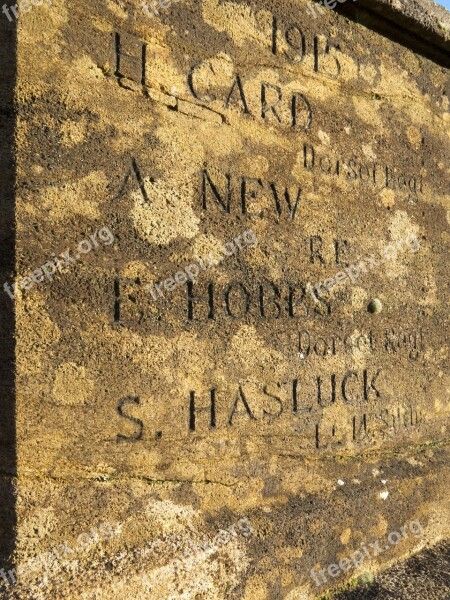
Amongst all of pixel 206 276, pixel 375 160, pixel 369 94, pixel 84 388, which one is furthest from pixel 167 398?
pixel 369 94

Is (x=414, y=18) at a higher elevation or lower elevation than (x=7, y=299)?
higher

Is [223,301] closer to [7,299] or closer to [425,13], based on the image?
[7,299]

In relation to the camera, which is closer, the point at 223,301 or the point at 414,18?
the point at 223,301

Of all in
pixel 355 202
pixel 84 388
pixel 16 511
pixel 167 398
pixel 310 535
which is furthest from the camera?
pixel 355 202

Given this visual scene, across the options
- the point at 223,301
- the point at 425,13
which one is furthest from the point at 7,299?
the point at 425,13

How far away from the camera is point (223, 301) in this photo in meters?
2.00

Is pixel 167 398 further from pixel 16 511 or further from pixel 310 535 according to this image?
pixel 310 535

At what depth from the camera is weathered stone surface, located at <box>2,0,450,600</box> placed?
1670 mm

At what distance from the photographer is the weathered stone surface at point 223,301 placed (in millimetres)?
1670

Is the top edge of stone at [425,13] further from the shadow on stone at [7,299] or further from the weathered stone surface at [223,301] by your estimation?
the shadow on stone at [7,299]

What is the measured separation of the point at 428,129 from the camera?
8.83ft

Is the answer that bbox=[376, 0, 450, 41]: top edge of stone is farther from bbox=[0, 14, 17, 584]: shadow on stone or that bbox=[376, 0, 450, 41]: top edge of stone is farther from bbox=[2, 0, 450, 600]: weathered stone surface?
bbox=[0, 14, 17, 584]: shadow on stone

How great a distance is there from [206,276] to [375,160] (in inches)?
40.7

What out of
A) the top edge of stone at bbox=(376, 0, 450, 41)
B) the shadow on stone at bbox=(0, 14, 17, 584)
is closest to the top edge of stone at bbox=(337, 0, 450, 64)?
the top edge of stone at bbox=(376, 0, 450, 41)
